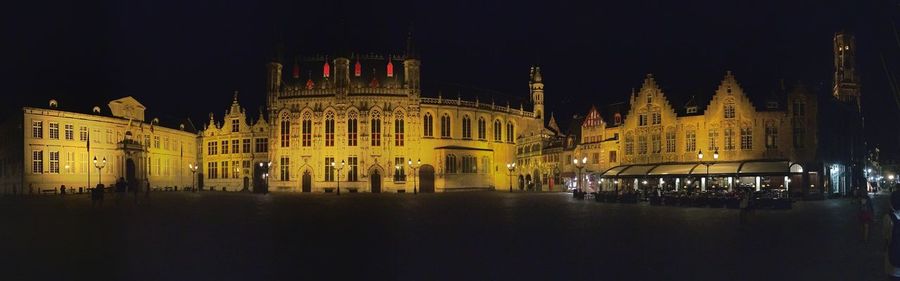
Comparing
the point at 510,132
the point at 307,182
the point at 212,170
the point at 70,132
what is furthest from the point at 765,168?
the point at 212,170

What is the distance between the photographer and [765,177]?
56.1 meters

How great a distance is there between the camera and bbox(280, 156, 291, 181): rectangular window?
88.6 metres

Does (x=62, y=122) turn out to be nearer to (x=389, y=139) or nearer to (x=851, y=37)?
(x=389, y=139)

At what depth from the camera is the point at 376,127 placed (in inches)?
3423

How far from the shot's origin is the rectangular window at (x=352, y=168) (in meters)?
86.6

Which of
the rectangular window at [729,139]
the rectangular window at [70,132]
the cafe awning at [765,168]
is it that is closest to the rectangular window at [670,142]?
the rectangular window at [729,139]

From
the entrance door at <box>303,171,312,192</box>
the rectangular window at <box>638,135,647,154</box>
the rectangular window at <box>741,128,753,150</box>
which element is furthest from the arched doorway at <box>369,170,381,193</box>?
the rectangular window at <box>741,128,753,150</box>

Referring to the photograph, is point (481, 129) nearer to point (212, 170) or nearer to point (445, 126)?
point (445, 126)

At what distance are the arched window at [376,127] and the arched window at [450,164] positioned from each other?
8541 millimetres

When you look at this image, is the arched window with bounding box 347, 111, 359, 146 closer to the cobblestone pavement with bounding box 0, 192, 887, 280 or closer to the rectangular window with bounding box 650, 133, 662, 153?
the rectangular window with bounding box 650, 133, 662, 153

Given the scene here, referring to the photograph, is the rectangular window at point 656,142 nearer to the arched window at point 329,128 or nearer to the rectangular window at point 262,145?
the arched window at point 329,128

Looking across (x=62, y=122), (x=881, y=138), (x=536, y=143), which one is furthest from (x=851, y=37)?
(x=62, y=122)

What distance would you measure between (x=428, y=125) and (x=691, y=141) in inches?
1404

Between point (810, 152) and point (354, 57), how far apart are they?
51.6m
